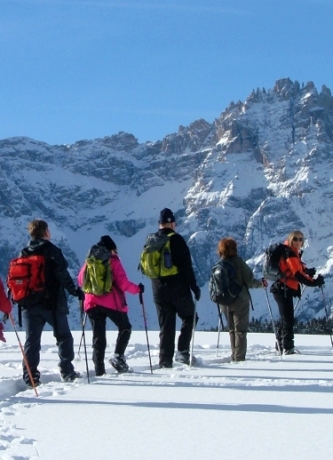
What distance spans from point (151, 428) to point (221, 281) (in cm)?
536

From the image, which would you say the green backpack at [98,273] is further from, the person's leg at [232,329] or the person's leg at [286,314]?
the person's leg at [286,314]

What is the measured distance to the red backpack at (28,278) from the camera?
8.69m

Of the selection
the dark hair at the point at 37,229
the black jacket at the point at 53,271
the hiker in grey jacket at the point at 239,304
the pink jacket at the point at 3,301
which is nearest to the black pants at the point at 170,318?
the hiker in grey jacket at the point at 239,304

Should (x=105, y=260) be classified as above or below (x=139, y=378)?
above

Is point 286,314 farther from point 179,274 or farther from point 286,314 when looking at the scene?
point 179,274

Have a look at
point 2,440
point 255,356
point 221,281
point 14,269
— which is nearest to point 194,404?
point 2,440

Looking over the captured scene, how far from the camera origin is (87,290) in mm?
9664

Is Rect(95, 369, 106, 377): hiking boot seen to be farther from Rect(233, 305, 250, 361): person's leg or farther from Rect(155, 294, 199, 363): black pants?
Rect(233, 305, 250, 361): person's leg

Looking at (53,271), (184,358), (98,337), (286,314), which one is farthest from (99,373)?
(286,314)

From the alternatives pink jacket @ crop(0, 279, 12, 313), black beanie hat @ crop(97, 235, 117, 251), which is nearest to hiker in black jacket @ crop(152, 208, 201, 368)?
black beanie hat @ crop(97, 235, 117, 251)

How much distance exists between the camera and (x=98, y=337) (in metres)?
9.62

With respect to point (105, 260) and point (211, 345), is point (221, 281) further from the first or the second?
point (211, 345)

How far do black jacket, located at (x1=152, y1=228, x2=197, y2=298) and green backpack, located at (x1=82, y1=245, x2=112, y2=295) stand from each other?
83 centimetres

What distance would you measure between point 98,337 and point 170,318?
1076mm
